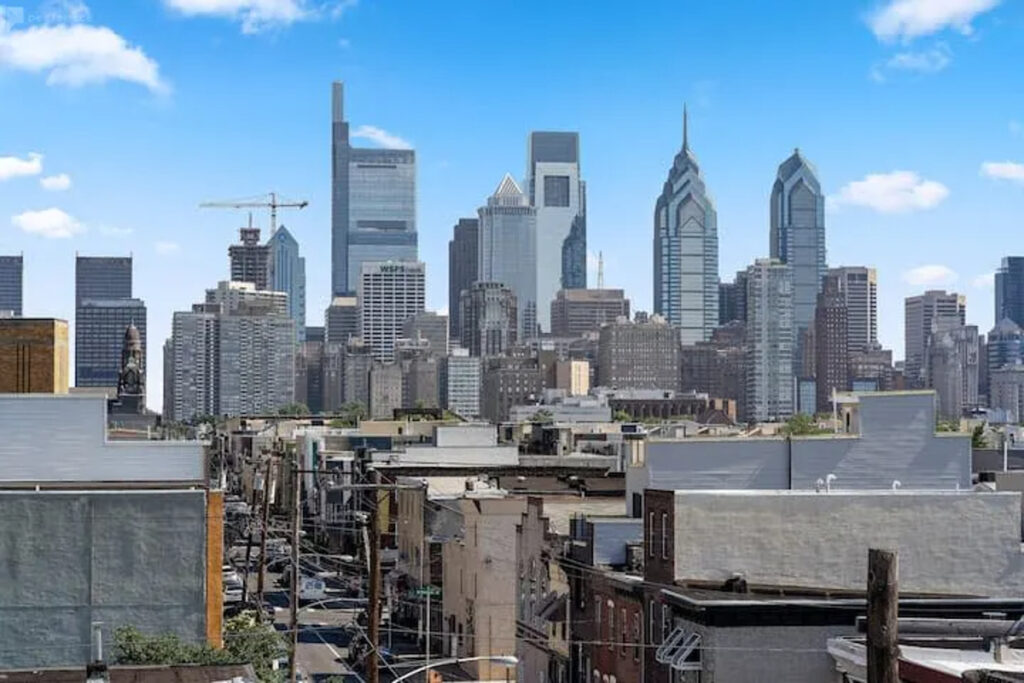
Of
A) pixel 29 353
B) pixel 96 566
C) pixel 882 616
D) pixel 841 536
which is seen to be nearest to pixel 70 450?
pixel 96 566

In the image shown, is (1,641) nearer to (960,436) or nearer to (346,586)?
(960,436)

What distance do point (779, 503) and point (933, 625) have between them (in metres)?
8.84

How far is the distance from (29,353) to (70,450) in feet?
54.4

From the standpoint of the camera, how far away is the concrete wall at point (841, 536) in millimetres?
48875

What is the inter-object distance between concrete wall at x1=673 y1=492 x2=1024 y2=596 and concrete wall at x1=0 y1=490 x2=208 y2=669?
42.7 ft

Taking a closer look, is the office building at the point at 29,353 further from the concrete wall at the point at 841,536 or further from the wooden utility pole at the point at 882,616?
the wooden utility pole at the point at 882,616

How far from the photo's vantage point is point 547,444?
165375 mm

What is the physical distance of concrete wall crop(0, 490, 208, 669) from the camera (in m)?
52.3

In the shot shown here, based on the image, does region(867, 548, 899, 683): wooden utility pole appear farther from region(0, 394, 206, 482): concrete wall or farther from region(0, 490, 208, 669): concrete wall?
region(0, 394, 206, 482): concrete wall

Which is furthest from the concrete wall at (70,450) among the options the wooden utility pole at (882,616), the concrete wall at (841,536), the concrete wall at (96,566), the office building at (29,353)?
the wooden utility pole at (882,616)

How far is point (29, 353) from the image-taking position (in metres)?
71.2

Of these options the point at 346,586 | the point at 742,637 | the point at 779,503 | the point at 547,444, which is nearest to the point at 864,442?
the point at 779,503

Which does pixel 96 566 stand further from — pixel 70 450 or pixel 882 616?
pixel 882 616

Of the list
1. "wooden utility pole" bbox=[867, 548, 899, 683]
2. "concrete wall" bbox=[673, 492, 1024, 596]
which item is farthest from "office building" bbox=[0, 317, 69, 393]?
"wooden utility pole" bbox=[867, 548, 899, 683]
